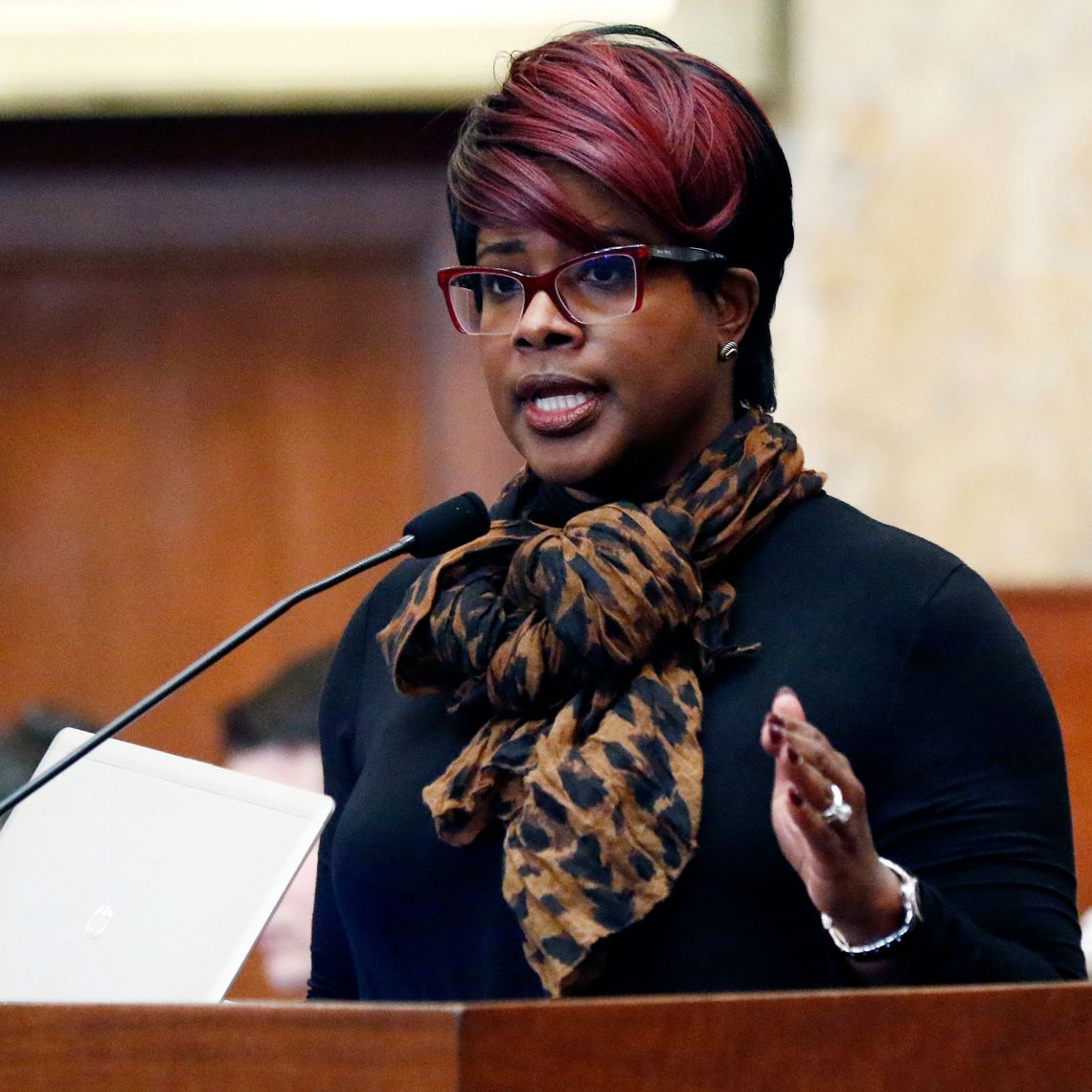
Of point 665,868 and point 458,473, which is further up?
point 665,868

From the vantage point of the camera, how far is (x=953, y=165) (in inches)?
109

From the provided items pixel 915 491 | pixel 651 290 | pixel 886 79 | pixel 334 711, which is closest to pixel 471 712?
pixel 334 711

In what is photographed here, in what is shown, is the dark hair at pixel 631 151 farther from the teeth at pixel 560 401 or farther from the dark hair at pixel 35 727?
the dark hair at pixel 35 727

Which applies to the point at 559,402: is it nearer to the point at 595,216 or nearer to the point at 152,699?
the point at 595,216

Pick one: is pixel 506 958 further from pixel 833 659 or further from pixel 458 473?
pixel 458 473

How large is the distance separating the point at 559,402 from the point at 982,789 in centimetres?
43

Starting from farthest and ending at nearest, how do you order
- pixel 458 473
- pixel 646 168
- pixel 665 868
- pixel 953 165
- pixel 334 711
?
pixel 458 473 → pixel 953 165 → pixel 334 711 → pixel 646 168 → pixel 665 868

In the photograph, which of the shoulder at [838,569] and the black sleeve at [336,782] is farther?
the black sleeve at [336,782]

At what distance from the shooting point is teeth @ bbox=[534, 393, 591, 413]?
1.35m

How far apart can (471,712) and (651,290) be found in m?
0.36

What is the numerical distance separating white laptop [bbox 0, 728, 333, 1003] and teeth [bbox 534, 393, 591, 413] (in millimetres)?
380

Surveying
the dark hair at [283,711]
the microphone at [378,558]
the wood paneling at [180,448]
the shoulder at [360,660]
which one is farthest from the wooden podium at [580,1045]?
the wood paneling at [180,448]

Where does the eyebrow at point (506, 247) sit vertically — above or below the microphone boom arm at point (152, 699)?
above

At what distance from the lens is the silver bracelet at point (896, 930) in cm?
109
